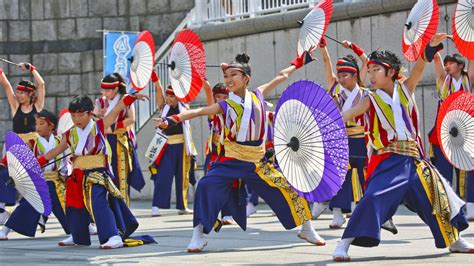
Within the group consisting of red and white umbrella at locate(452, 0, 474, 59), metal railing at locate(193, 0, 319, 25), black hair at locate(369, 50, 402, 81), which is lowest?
black hair at locate(369, 50, 402, 81)

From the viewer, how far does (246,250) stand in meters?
9.29

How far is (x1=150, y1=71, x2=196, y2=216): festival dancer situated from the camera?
48.1 feet

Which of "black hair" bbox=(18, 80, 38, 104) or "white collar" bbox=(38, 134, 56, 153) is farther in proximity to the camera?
"black hair" bbox=(18, 80, 38, 104)

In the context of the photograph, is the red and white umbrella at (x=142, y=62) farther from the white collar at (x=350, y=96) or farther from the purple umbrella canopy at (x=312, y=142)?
the purple umbrella canopy at (x=312, y=142)

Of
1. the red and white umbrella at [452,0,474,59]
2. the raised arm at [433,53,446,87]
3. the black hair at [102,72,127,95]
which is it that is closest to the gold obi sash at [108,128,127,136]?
the black hair at [102,72,127,95]

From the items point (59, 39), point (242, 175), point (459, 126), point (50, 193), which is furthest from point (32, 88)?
point (59, 39)

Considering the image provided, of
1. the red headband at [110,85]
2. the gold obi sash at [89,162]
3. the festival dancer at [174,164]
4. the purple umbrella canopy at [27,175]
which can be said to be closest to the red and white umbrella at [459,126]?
the gold obi sash at [89,162]

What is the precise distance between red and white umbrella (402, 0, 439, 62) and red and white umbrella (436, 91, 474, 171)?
0.73m

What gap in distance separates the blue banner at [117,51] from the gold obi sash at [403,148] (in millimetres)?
10039

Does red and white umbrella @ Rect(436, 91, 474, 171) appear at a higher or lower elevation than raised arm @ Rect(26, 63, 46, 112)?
lower

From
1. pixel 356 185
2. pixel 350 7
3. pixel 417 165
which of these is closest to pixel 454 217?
pixel 417 165

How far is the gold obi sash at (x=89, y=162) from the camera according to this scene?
32.8 feet

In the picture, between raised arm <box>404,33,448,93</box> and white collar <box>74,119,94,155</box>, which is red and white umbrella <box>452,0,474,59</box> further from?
white collar <box>74,119,94,155</box>

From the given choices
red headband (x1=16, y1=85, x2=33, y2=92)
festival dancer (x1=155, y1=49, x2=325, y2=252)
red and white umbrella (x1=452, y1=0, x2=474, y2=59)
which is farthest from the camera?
red headband (x1=16, y1=85, x2=33, y2=92)
